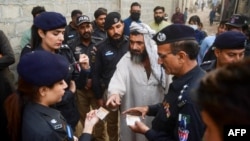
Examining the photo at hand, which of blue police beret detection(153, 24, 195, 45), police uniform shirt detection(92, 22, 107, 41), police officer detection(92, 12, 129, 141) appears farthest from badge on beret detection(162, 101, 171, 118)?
police uniform shirt detection(92, 22, 107, 41)

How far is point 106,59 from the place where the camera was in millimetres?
3717

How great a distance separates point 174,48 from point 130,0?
6.42 metres

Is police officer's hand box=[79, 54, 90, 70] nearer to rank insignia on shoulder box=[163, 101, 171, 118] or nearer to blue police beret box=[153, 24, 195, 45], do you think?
blue police beret box=[153, 24, 195, 45]

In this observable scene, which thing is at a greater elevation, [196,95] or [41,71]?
[196,95]

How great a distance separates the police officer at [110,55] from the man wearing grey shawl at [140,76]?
81cm

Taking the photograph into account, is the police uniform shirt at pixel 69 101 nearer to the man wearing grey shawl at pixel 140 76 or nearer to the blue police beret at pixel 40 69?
the man wearing grey shawl at pixel 140 76

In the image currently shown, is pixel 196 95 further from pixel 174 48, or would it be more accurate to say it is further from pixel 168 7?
pixel 168 7

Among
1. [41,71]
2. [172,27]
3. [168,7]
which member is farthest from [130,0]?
[41,71]

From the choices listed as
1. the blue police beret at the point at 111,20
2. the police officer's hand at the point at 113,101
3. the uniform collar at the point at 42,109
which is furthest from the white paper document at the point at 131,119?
the blue police beret at the point at 111,20

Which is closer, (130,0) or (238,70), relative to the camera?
(238,70)

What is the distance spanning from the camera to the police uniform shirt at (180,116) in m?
1.68

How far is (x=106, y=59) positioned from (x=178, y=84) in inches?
76.1

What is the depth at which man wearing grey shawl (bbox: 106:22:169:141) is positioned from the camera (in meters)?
2.74

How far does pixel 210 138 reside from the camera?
0.93m
